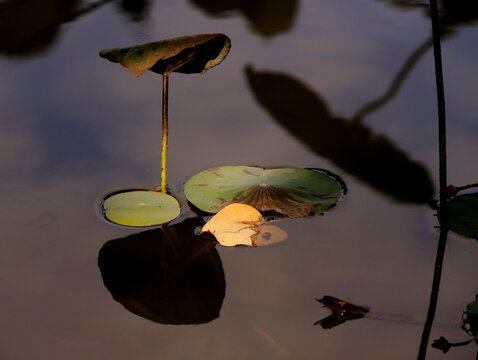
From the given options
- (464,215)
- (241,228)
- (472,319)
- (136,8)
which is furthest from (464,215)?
(136,8)

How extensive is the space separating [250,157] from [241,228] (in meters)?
0.30

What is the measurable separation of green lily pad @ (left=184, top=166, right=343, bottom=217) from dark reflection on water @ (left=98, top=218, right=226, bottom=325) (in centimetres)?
8

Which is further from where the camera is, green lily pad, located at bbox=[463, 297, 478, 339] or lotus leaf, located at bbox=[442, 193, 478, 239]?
lotus leaf, located at bbox=[442, 193, 478, 239]

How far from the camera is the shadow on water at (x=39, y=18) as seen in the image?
201 centimetres

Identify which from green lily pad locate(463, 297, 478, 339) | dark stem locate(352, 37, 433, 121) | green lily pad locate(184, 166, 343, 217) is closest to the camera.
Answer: green lily pad locate(463, 297, 478, 339)

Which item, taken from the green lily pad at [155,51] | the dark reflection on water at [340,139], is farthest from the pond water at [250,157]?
the green lily pad at [155,51]

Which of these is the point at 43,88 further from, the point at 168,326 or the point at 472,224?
the point at 472,224

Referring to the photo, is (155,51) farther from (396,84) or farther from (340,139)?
(396,84)

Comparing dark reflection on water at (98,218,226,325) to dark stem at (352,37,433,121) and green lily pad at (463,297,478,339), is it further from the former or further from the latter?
dark stem at (352,37,433,121)

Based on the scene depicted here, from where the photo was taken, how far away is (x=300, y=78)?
1.82 m

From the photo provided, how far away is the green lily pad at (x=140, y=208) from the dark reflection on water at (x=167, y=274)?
29mm

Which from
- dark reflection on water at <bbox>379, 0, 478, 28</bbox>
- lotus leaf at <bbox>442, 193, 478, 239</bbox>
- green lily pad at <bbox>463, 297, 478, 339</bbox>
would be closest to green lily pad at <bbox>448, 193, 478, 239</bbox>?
lotus leaf at <bbox>442, 193, 478, 239</bbox>

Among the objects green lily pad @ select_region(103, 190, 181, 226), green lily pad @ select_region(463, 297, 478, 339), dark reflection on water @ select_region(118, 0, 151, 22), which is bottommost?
green lily pad @ select_region(103, 190, 181, 226)

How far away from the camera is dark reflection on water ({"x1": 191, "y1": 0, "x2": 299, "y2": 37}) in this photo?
7.02 feet
